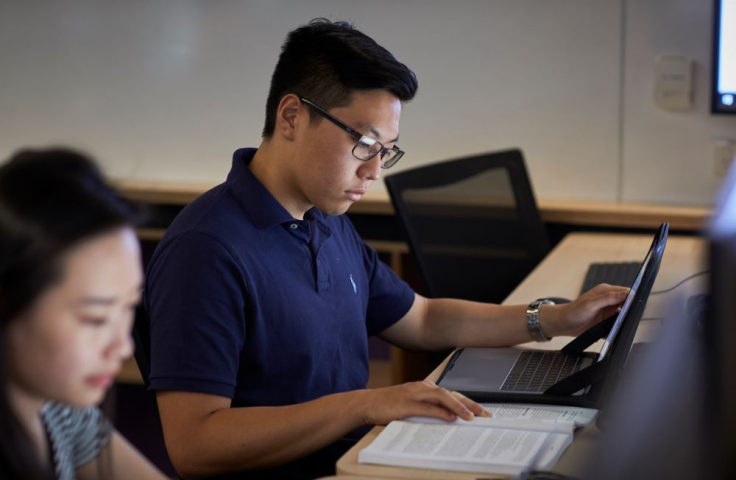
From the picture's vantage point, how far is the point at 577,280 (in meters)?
2.35

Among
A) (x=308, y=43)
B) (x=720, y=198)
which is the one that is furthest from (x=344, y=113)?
(x=720, y=198)

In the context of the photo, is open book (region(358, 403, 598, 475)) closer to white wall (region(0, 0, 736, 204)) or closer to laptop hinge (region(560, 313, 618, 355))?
laptop hinge (region(560, 313, 618, 355))

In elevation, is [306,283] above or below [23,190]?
below

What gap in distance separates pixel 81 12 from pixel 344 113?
1.93 m

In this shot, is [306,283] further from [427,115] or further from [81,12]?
[81,12]

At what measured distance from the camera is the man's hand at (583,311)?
70.0 inches

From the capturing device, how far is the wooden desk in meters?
1.31

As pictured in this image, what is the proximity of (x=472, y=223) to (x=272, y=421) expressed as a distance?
42.4 inches

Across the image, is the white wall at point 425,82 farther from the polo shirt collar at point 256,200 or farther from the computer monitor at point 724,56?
the polo shirt collar at point 256,200

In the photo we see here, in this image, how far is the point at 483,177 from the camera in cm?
249

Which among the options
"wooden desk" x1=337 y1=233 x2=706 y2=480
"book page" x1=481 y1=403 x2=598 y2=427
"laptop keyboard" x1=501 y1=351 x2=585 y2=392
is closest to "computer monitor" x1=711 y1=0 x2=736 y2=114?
"wooden desk" x1=337 y1=233 x2=706 y2=480

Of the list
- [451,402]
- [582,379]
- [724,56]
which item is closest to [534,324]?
[582,379]

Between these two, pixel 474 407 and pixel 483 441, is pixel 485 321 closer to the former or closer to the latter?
pixel 474 407

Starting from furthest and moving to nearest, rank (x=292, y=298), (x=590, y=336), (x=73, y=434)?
(x=590, y=336)
(x=292, y=298)
(x=73, y=434)
